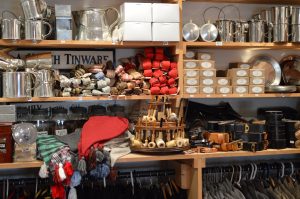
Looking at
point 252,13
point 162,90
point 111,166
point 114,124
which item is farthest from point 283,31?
point 111,166

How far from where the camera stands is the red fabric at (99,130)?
2423 millimetres

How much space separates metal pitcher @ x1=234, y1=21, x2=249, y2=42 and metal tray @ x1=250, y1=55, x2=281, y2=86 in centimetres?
40

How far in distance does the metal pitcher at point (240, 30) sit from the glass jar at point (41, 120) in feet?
4.84

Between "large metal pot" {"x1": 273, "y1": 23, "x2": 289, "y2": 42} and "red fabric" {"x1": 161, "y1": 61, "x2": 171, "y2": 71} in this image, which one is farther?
"large metal pot" {"x1": 273, "y1": 23, "x2": 289, "y2": 42}

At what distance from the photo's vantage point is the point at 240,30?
289 cm

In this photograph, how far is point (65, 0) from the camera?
2.95 m

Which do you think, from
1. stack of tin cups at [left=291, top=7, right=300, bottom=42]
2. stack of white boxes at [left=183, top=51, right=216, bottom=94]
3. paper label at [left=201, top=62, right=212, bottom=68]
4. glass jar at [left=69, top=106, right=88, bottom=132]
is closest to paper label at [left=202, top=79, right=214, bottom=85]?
stack of white boxes at [left=183, top=51, right=216, bottom=94]

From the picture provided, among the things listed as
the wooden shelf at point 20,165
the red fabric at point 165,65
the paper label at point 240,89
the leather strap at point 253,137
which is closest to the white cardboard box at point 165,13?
the red fabric at point 165,65

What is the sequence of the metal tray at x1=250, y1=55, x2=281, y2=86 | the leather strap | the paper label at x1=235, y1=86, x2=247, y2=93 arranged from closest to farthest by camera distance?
1. the leather strap
2. the paper label at x1=235, y1=86, x2=247, y2=93
3. the metal tray at x1=250, y1=55, x2=281, y2=86

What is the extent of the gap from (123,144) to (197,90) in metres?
0.66

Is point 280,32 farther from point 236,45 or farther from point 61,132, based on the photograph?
point 61,132

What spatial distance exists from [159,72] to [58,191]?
1.05 m

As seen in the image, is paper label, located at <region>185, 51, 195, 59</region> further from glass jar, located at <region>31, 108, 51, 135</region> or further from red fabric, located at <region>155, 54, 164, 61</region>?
glass jar, located at <region>31, 108, 51, 135</region>

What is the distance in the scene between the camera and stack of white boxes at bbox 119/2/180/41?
260cm
